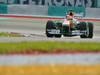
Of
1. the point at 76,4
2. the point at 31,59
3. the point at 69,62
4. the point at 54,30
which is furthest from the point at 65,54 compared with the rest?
the point at 76,4

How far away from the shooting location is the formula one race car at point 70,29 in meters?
16.4

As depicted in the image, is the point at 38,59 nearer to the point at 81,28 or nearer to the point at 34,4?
the point at 81,28

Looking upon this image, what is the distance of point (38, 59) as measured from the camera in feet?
23.0

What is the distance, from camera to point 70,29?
16625mm

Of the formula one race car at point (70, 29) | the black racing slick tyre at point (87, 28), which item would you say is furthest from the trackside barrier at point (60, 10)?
the black racing slick tyre at point (87, 28)

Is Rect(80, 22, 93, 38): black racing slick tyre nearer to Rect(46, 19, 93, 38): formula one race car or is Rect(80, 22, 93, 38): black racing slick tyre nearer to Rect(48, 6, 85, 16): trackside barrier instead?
Rect(46, 19, 93, 38): formula one race car

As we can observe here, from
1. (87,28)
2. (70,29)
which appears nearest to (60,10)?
(70,29)

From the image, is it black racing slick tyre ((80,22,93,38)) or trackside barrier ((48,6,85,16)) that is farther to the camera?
trackside barrier ((48,6,85,16))

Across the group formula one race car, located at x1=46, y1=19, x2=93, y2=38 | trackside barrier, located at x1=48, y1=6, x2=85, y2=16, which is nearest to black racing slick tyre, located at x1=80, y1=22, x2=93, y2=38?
formula one race car, located at x1=46, y1=19, x2=93, y2=38

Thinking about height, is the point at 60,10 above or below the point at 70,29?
above

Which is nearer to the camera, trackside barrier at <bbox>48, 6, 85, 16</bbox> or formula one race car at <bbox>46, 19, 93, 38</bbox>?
formula one race car at <bbox>46, 19, 93, 38</bbox>

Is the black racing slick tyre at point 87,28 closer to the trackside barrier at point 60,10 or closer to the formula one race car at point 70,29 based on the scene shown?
the formula one race car at point 70,29

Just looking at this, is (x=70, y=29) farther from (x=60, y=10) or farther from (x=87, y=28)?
(x=60, y=10)

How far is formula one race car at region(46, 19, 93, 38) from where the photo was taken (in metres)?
16.4
